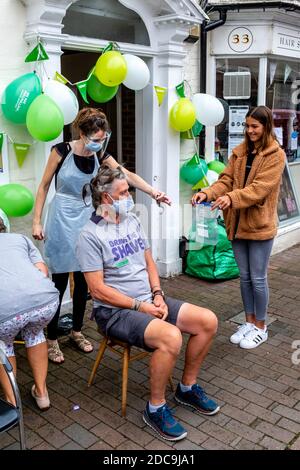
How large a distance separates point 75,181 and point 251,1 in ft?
11.1

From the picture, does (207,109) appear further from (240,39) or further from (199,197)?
(199,197)

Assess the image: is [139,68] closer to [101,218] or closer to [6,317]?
[101,218]

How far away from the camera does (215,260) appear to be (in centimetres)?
548

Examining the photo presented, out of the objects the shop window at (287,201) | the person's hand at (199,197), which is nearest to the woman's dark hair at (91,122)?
the person's hand at (199,197)

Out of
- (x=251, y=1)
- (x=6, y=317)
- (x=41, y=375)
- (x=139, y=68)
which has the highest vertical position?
(x=251, y=1)

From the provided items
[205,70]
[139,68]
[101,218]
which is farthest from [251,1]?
[101,218]

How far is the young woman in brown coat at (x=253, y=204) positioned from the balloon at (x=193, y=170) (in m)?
1.45

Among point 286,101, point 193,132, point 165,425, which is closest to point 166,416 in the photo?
point 165,425

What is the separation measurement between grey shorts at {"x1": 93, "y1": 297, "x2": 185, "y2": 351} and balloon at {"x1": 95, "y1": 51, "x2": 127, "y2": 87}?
1991 millimetres

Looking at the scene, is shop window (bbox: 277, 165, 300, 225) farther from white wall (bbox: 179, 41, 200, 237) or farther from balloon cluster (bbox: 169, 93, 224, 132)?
balloon cluster (bbox: 169, 93, 224, 132)

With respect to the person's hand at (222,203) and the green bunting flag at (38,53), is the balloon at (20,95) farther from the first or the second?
the person's hand at (222,203)

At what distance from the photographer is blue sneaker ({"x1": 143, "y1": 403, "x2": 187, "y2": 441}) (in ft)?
9.29

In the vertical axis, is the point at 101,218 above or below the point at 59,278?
above

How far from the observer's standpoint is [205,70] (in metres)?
5.77
